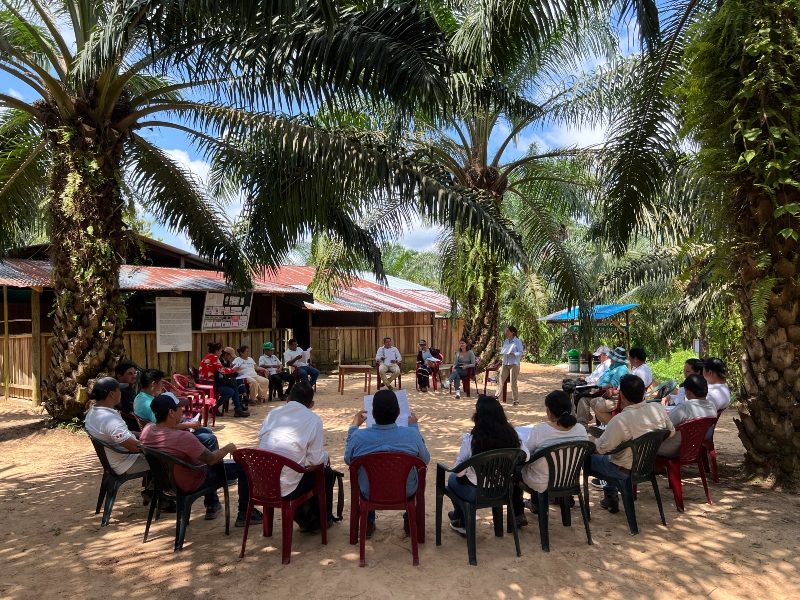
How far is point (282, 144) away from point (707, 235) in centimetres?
487

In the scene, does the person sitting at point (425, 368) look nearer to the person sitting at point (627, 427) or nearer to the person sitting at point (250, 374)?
the person sitting at point (250, 374)

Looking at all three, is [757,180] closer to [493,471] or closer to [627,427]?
[627,427]

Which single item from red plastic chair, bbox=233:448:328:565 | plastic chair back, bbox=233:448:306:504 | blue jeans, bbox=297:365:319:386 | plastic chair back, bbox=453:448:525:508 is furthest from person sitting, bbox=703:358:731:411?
blue jeans, bbox=297:365:319:386

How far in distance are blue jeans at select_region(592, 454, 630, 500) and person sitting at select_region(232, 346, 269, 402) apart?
24.7 ft

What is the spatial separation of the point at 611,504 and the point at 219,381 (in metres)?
7.17

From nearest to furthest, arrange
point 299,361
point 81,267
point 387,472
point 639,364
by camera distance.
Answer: point 387,472 → point 639,364 → point 81,267 → point 299,361

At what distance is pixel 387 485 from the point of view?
13.1 ft

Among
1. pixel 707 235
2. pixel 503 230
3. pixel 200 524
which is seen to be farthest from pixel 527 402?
pixel 200 524

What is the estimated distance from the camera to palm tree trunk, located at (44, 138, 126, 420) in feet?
27.5

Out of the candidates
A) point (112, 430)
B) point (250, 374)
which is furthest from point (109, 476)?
point (250, 374)

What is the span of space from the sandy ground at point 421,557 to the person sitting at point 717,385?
0.72 metres

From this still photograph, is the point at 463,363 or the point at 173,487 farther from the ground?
the point at 463,363

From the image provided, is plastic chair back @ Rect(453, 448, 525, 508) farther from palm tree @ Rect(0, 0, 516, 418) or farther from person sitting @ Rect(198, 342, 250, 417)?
person sitting @ Rect(198, 342, 250, 417)

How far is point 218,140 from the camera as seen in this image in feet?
30.2
